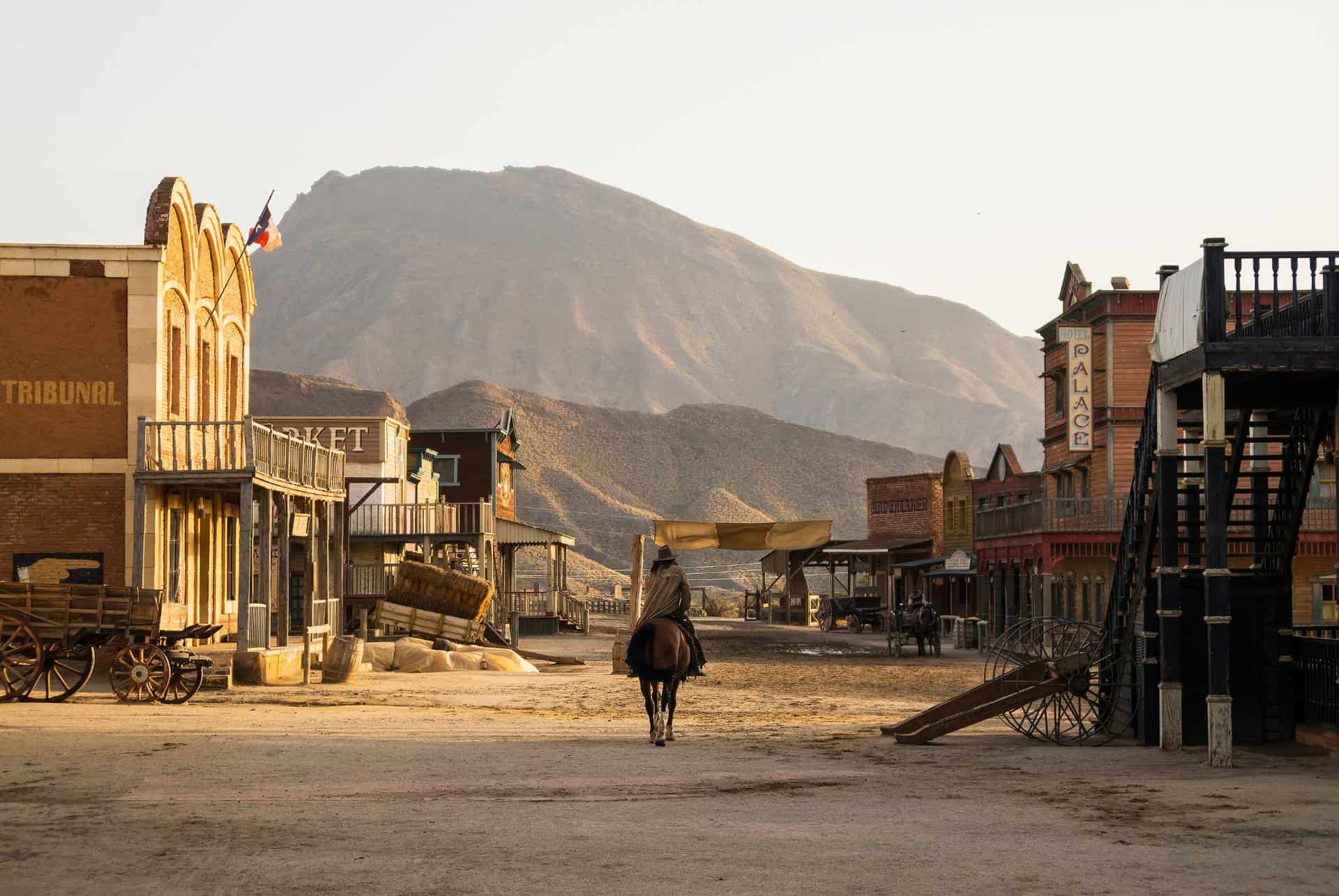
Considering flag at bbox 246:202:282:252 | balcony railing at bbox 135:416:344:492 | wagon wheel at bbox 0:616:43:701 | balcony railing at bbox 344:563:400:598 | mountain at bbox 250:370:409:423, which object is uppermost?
mountain at bbox 250:370:409:423

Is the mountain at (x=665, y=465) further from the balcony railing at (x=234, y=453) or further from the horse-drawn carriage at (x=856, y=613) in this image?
the balcony railing at (x=234, y=453)

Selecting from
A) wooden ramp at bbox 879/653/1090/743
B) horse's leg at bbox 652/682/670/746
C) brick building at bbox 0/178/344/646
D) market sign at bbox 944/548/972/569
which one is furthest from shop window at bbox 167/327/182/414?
market sign at bbox 944/548/972/569

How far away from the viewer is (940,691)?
26469 mm

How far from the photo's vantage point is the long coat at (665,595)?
1672 cm

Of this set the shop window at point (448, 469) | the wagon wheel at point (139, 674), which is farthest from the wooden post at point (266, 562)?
the shop window at point (448, 469)

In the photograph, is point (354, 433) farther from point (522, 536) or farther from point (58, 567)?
point (58, 567)

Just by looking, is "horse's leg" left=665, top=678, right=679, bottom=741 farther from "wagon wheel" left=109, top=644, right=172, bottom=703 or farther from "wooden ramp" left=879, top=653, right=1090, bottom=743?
"wagon wheel" left=109, top=644, right=172, bottom=703

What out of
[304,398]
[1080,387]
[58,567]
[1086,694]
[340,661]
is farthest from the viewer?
[304,398]

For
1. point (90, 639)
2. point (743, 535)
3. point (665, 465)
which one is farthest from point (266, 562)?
point (665, 465)

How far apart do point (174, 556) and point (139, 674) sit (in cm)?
742

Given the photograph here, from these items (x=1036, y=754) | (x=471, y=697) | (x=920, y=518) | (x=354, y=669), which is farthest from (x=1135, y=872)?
(x=920, y=518)

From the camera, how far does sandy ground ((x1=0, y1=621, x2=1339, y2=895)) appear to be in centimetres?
880

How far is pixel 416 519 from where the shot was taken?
Answer: 4266 centimetres

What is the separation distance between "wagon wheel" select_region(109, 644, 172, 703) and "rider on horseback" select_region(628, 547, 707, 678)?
26.2 feet
